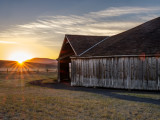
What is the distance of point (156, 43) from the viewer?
59.4ft

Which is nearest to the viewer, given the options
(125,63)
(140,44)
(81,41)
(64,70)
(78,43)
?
(125,63)

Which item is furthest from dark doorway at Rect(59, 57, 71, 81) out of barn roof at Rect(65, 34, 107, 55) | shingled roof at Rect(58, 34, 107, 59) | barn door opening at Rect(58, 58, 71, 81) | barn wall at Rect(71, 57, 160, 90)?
barn wall at Rect(71, 57, 160, 90)

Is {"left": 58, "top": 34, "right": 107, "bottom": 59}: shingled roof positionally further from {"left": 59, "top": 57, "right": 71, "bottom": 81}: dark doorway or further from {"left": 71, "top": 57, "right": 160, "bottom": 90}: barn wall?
{"left": 71, "top": 57, "right": 160, "bottom": 90}: barn wall

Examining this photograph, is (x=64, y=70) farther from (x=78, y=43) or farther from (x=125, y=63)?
(x=125, y=63)

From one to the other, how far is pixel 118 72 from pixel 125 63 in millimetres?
1167

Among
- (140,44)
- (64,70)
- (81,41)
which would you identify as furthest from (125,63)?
(64,70)

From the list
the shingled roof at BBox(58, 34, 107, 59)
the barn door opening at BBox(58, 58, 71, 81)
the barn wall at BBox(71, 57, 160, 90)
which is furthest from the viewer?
the barn door opening at BBox(58, 58, 71, 81)

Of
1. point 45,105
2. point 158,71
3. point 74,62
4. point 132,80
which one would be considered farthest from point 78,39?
point 45,105

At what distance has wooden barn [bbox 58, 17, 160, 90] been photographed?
16.9m

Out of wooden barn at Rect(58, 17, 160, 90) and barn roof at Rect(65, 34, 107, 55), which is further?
barn roof at Rect(65, 34, 107, 55)

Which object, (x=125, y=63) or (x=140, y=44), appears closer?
(x=125, y=63)

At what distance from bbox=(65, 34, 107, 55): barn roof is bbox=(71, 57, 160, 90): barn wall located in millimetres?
1707

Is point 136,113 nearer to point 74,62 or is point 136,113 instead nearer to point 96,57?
point 96,57

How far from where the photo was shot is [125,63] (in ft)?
59.0
